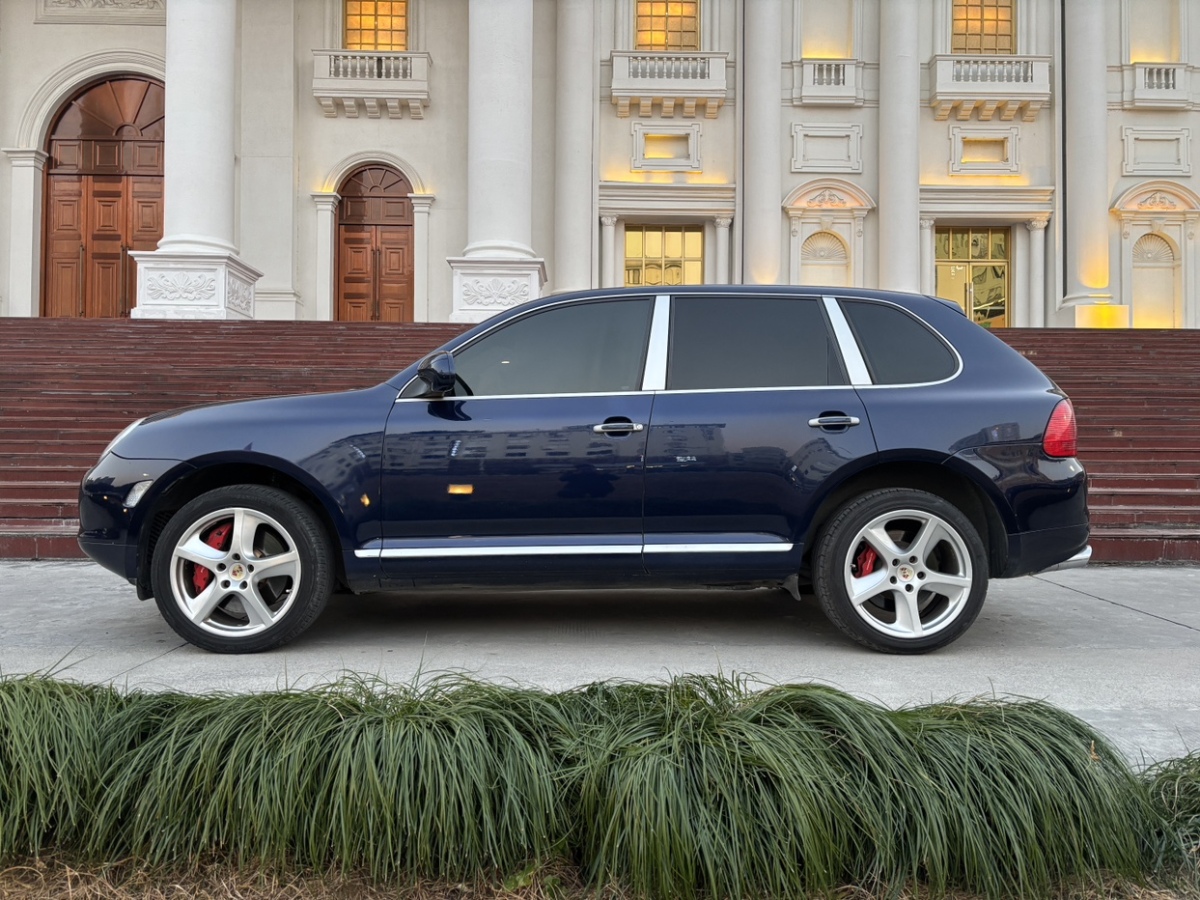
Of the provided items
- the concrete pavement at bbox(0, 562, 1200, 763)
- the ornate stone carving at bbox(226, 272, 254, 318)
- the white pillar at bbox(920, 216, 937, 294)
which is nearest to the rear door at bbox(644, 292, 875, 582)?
the concrete pavement at bbox(0, 562, 1200, 763)

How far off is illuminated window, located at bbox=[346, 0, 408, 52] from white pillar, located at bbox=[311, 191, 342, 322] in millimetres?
3817

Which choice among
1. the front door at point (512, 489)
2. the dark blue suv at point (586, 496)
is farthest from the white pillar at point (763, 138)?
the front door at point (512, 489)

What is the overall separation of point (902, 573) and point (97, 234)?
23087 millimetres

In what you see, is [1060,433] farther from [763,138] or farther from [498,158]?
[763,138]

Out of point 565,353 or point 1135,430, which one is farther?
point 1135,430

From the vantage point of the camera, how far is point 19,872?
226cm

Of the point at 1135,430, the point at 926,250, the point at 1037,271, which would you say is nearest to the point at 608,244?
the point at 926,250

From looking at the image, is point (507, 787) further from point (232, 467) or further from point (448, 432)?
point (232, 467)

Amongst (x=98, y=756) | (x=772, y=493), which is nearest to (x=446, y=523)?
(x=772, y=493)

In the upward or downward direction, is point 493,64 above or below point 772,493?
above

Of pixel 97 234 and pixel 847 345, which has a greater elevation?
pixel 97 234

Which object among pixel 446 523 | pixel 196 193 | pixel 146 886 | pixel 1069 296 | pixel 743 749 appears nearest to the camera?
pixel 146 886

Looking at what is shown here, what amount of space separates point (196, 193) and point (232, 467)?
14.7 metres

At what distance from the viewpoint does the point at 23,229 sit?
875 inches
